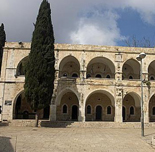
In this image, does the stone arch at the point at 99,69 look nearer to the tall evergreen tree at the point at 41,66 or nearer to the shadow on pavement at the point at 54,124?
the tall evergreen tree at the point at 41,66

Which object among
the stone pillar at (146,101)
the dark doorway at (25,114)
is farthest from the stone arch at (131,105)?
the dark doorway at (25,114)

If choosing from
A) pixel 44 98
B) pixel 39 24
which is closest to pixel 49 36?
pixel 39 24

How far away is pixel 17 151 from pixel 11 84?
13.7 metres

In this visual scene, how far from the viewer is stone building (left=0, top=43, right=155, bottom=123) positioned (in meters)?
20.6

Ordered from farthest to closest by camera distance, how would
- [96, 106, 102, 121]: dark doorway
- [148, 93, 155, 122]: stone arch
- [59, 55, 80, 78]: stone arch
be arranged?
[148, 93, 155, 122]: stone arch < [59, 55, 80, 78]: stone arch < [96, 106, 102, 121]: dark doorway

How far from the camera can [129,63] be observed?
80.2 ft

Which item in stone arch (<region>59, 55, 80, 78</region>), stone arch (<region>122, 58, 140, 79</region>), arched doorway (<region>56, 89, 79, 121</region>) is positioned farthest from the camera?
stone arch (<region>122, 58, 140, 79</region>)

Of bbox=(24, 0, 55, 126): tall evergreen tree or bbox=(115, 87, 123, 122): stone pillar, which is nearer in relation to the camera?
bbox=(24, 0, 55, 126): tall evergreen tree

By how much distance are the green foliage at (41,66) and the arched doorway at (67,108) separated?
6.04 m

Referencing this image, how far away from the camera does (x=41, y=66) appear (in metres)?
17.6

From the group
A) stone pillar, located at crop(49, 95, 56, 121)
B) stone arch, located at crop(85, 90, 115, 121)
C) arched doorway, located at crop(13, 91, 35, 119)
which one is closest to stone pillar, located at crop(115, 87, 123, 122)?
stone arch, located at crop(85, 90, 115, 121)

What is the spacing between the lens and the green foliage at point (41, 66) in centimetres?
1728

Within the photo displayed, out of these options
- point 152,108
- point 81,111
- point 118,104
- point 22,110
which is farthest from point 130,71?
point 22,110

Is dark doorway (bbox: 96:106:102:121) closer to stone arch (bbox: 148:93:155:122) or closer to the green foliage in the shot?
stone arch (bbox: 148:93:155:122)
